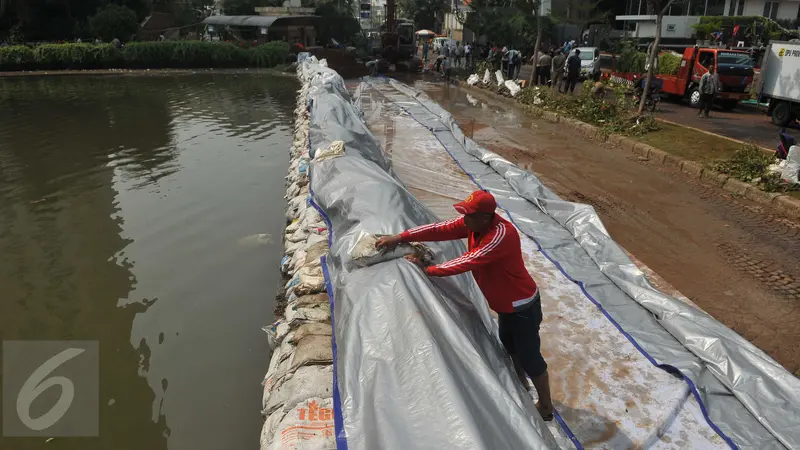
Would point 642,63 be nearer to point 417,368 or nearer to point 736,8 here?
point 736,8

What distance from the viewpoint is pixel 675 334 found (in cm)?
423

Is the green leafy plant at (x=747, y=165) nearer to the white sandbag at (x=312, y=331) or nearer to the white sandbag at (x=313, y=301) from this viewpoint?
the white sandbag at (x=313, y=301)

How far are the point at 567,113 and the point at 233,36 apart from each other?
24403mm

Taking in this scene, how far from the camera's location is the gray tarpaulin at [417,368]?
2.27 metres

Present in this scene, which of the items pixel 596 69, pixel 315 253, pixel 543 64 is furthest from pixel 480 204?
pixel 596 69

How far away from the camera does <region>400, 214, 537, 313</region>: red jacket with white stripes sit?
293cm

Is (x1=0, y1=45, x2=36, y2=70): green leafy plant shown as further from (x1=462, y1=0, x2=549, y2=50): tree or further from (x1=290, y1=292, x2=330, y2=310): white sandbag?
(x1=290, y1=292, x2=330, y2=310): white sandbag

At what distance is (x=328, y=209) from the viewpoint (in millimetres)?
5086

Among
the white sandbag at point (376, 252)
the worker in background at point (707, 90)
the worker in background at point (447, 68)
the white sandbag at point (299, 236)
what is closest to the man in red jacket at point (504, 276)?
the white sandbag at point (376, 252)

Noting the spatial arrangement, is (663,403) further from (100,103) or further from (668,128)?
(100,103)

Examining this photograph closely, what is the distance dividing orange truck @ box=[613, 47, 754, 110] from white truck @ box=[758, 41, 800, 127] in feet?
6.10

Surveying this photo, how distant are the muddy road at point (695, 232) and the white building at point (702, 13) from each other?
842 inches

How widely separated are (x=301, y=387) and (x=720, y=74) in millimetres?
15292

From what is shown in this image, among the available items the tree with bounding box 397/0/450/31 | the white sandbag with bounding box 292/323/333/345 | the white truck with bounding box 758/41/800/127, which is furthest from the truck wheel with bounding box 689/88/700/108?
the tree with bounding box 397/0/450/31
